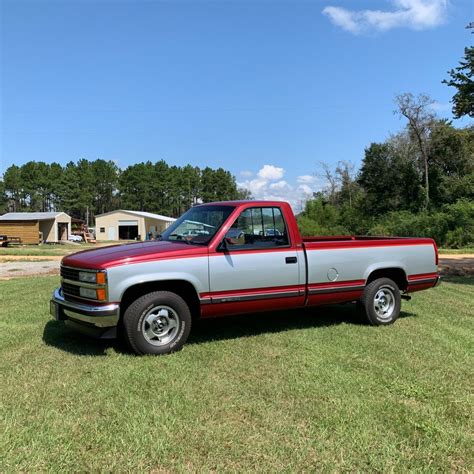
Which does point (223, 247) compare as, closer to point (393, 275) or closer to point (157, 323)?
point (157, 323)

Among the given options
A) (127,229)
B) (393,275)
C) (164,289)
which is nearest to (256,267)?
(164,289)

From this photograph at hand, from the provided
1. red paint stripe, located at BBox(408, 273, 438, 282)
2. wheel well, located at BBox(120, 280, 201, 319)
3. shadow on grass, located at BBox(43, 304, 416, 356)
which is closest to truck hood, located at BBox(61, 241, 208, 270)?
wheel well, located at BBox(120, 280, 201, 319)

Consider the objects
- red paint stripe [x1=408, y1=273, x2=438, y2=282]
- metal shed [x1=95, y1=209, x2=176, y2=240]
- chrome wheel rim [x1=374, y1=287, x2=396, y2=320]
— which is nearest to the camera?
chrome wheel rim [x1=374, y1=287, x2=396, y2=320]

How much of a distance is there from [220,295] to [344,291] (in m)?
2.01

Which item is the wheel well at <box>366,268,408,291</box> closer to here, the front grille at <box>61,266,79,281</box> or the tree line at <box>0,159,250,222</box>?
the front grille at <box>61,266,79,281</box>

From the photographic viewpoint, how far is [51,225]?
4522cm

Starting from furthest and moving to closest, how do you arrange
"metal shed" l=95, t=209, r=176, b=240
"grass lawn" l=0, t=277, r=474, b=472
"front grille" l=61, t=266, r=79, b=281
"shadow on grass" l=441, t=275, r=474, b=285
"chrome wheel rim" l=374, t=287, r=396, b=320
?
"metal shed" l=95, t=209, r=176, b=240 → "shadow on grass" l=441, t=275, r=474, b=285 → "chrome wheel rim" l=374, t=287, r=396, b=320 → "front grille" l=61, t=266, r=79, b=281 → "grass lawn" l=0, t=277, r=474, b=472

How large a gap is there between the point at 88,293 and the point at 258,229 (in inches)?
90.6

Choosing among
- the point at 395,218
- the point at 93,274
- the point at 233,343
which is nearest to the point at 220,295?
the point at 233,343

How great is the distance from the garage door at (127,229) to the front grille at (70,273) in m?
62.4

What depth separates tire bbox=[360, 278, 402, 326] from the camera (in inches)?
270

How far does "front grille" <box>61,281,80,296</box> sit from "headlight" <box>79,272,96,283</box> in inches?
7.0

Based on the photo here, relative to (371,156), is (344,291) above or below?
below

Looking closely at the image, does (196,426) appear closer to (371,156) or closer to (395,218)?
(395,218)
